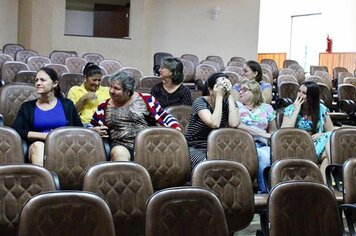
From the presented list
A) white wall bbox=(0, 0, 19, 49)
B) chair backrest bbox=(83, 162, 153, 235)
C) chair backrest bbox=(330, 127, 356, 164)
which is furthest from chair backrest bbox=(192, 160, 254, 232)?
white wall bbox=(0, 0, 19, 49)

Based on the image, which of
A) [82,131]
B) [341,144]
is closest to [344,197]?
[341,144]

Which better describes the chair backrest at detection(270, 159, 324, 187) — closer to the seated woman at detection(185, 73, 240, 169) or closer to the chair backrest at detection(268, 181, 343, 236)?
the chair backrest at detection(268, 181, 343, 236)

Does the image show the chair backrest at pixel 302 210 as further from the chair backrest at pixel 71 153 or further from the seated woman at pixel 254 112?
the seated woman at pixel 254 112

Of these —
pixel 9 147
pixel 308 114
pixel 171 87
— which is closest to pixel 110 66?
pixel 171 87

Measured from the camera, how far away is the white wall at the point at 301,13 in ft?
53.1

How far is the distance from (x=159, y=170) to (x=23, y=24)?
9.72 m

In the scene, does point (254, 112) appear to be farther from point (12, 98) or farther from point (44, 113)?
point (12, 98)

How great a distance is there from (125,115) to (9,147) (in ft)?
3.61

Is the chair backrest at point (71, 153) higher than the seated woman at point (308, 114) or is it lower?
lower

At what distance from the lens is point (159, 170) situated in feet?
14.9

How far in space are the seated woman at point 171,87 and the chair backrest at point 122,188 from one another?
232 cm

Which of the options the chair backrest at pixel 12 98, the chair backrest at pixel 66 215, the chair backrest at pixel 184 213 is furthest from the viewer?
the chair backrest at pixel 12 98

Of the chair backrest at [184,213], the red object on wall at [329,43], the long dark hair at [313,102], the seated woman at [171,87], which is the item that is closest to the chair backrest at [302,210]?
the chair backrest at [184,213]

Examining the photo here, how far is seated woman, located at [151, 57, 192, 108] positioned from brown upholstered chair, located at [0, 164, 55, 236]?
Result: 262 cm
